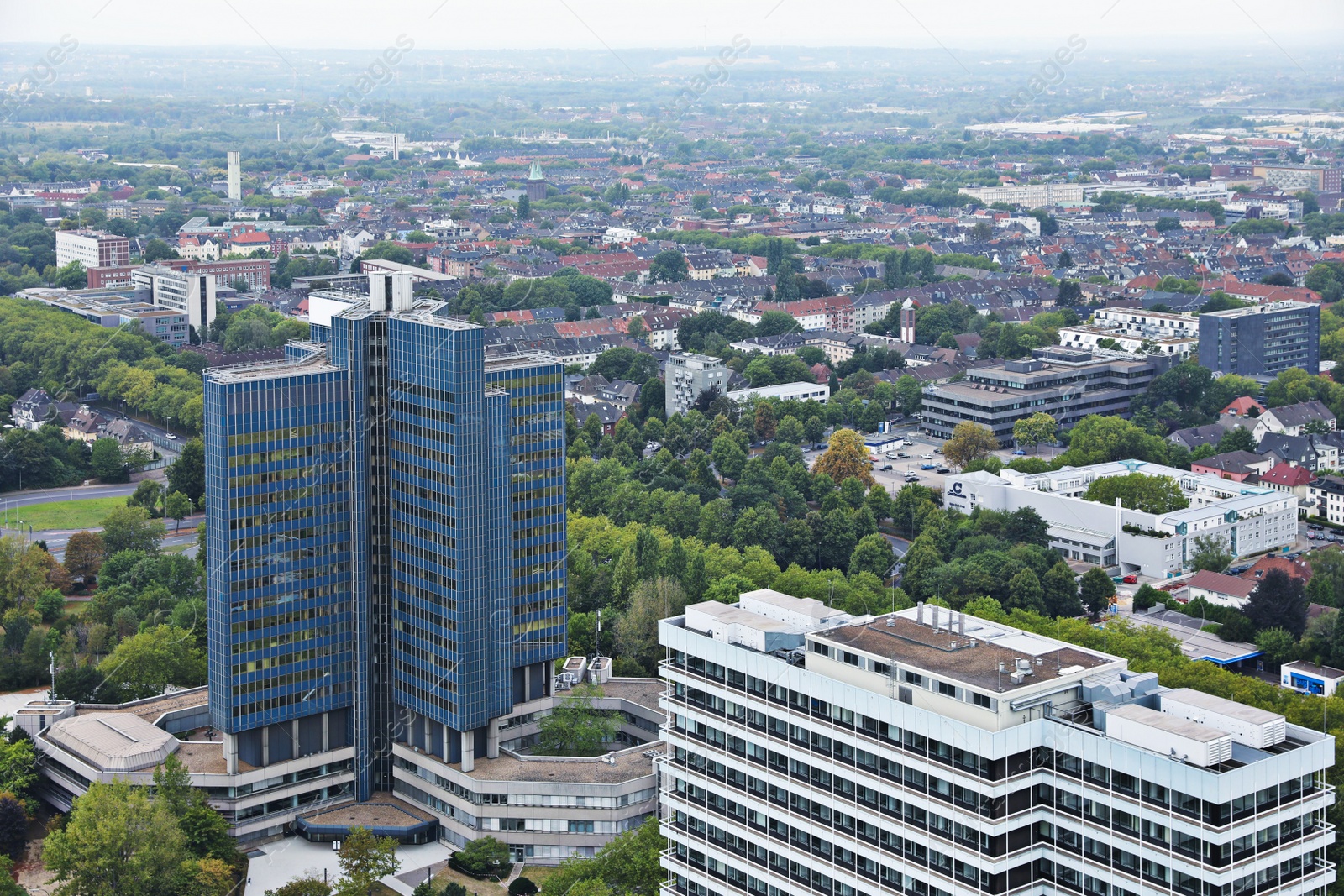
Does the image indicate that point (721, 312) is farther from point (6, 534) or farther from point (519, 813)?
point (519, 813)

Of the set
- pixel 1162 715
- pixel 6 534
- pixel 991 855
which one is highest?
pixel 1162 715

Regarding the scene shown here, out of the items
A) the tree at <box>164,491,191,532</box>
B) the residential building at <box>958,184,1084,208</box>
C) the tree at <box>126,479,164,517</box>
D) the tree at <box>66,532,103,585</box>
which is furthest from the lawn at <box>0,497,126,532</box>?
the residential building at <box>958,184,1084,208</box>

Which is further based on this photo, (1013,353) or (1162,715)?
(1013,353)

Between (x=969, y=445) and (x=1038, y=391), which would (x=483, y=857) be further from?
(x=1038, y=391)

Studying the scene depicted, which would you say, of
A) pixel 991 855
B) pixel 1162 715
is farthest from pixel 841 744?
pixel 1162 715

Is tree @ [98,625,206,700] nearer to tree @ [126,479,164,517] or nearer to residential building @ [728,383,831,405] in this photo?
tree @ [126,479,164,517]

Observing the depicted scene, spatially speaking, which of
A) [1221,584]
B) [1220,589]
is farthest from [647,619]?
[1221,584]

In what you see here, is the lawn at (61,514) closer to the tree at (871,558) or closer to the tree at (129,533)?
the tree at (129,533)

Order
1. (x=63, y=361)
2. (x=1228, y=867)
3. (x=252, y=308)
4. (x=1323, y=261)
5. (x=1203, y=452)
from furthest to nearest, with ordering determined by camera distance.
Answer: (x=1323, y=261), (x=252, y=308), (x=63, y=361), (x=1203, y=452), (x=1228, y=867)
